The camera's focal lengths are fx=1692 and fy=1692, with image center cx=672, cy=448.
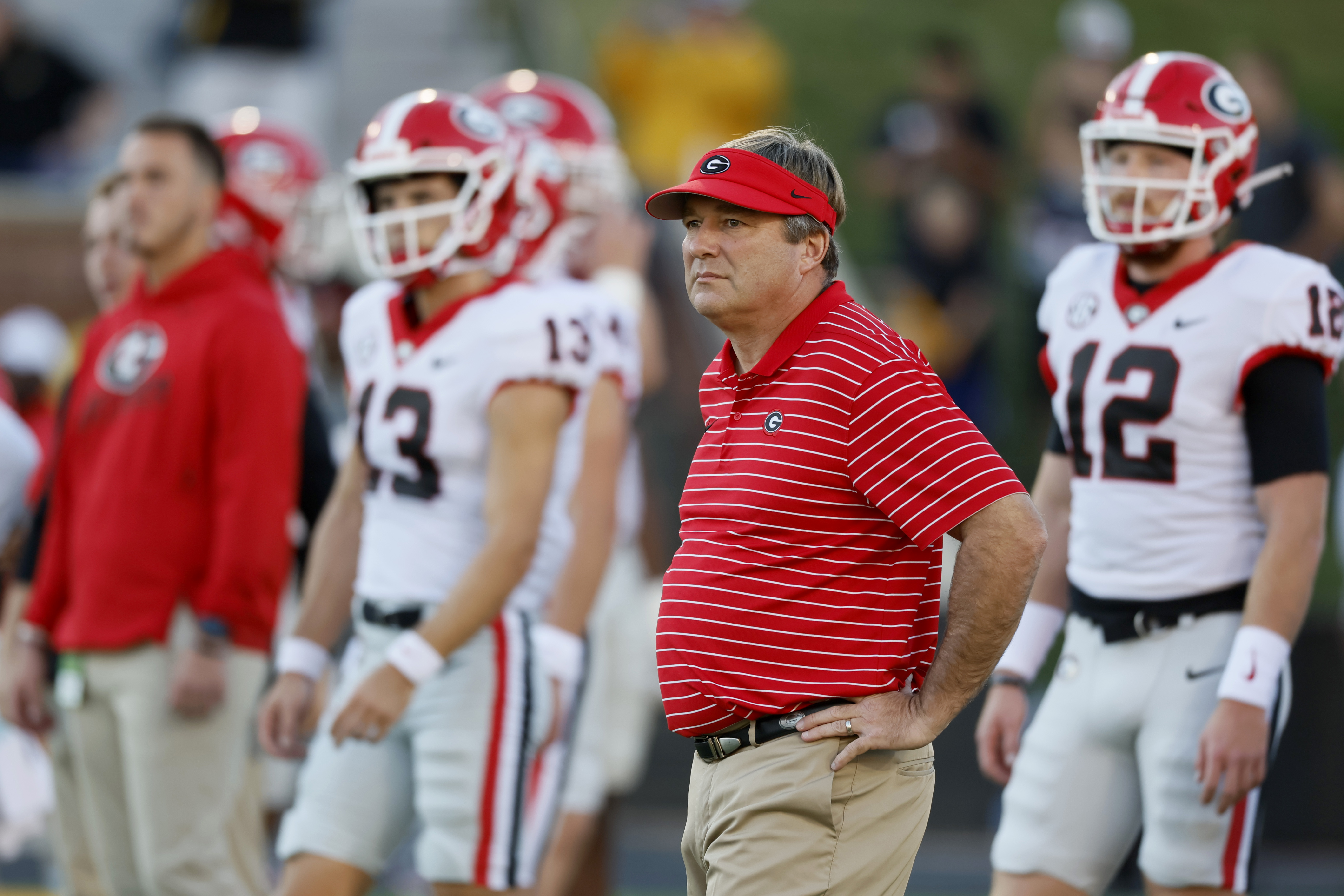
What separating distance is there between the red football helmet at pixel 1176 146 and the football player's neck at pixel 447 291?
1434 mm

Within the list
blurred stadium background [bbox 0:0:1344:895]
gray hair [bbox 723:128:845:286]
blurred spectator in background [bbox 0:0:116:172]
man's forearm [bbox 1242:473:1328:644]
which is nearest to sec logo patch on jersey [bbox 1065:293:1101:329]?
man's forearm [bbox 1242:473:1328:644]

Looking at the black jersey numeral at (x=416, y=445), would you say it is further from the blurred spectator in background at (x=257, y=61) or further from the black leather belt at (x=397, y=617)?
the blurred spectator in background at (x=257, y=61)

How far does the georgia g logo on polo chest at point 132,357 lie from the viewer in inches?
175

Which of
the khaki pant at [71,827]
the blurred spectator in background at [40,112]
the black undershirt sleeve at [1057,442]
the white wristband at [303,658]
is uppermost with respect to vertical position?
the blurred spectator in background at [40,112]

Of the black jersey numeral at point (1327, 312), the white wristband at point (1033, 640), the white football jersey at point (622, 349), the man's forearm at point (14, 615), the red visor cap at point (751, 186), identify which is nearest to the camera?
the red visor cap at point (751, 186)

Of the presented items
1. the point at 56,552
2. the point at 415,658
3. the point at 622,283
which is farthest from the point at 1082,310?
the point at 56,552

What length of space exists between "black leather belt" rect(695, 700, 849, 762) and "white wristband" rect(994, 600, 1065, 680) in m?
1.10

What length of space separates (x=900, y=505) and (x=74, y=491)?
2.63 metres

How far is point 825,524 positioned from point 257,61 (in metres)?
8.24

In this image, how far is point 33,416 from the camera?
22.9 feet

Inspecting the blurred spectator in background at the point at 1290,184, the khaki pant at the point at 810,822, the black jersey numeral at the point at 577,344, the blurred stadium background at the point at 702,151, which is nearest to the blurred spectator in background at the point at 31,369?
the blurred stadium background at the point at 702,151

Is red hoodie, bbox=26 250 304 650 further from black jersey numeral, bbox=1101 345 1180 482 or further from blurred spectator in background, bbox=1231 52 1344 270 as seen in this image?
blurred spectator in background, bbox=1231 52 1344 270

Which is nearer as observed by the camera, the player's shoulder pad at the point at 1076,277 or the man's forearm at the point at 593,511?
the player's shoulder pad at the point at 1076,277

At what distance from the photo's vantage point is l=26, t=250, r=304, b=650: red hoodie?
14.1 ft
